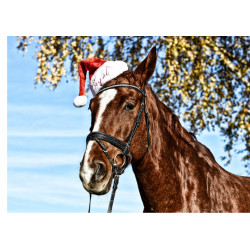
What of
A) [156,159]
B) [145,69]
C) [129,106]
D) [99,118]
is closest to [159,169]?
[156,159]

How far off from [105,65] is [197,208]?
173 centimetres

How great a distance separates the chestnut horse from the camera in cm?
274

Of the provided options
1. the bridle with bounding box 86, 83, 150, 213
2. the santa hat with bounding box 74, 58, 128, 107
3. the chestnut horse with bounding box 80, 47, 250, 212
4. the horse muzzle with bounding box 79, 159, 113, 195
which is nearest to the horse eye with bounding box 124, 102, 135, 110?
the chestnut horse with bounding box 80, 47, 250, 212

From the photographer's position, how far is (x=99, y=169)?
8.51 feet

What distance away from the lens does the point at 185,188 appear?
9.93 ft

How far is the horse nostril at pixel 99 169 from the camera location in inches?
101

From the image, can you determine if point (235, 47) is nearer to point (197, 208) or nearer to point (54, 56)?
point (54, 56)

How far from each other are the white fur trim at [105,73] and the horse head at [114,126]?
0.09m

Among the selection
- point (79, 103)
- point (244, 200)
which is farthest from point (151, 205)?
point (79, 103)

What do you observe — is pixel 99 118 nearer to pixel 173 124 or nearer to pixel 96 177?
pixel 96 177

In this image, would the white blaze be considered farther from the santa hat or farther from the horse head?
the santa hat

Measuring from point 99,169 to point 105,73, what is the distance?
3.70 ft

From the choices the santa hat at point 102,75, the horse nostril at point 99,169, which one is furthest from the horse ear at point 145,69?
the horse nostril at point 99,169
